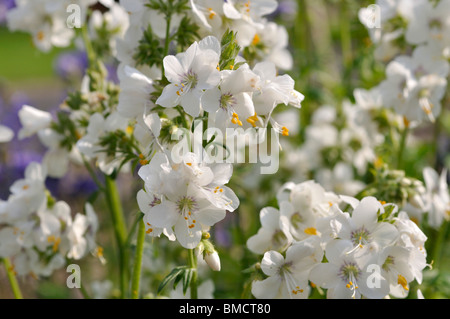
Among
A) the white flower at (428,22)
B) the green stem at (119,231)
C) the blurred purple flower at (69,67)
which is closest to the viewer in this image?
the green stem at (119,231)

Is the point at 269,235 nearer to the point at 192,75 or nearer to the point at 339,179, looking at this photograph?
the point at 192,75

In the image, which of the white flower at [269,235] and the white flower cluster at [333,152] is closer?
the white flower at [269,235]

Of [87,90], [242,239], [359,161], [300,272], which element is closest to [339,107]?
[359,161]

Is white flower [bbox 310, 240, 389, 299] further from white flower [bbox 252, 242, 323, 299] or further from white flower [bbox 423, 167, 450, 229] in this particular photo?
white flower [bbox 423, 167, 450, 229]

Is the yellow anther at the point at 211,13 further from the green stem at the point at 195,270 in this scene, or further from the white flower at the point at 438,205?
the white flower at the point at 438,205

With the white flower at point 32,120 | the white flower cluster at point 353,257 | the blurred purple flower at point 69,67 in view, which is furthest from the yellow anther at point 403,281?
the blurred purple flower at point 69,67

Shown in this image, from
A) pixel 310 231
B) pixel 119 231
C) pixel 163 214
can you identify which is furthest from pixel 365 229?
pixel 119 231
